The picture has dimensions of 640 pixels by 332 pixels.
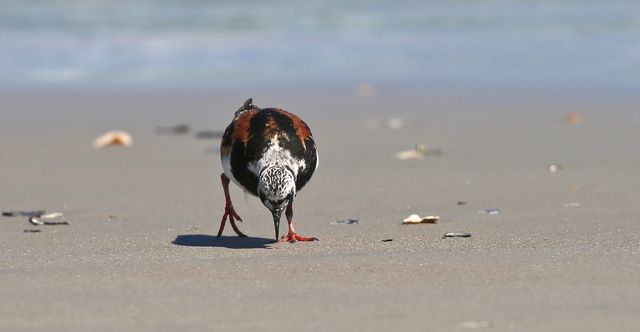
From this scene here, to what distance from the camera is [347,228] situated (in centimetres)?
723

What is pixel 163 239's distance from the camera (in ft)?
22.4

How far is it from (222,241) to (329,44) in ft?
44.7

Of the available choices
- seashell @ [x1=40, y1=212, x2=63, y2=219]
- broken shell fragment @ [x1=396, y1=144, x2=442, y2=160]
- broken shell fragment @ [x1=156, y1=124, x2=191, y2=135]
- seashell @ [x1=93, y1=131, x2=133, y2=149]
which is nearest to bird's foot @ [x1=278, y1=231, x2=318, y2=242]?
seashell @ [x1=40, y1=212, x2=63, y2=219]

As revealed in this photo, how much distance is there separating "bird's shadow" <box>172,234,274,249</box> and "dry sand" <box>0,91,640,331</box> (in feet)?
0.08

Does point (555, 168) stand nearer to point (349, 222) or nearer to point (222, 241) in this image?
point (349, 222)

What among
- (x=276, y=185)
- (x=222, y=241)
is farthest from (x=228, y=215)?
(x=276, y=185)

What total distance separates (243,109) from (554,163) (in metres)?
3.30

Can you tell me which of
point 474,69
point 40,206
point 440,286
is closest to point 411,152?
point 40,206

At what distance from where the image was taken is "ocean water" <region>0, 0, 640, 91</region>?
645 inches

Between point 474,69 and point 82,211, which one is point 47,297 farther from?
point 474,69

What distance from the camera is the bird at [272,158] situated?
6270 millimetres

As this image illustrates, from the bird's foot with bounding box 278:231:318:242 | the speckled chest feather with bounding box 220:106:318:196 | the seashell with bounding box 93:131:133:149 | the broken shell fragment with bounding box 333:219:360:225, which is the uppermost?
the speckled chest feather with bounding box 220:106:318:196

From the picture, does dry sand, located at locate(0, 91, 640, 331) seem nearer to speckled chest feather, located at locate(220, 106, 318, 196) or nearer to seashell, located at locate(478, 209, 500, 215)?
seashell, located at locate(478, 209, 500, 215)

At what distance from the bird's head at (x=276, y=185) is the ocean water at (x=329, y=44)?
8.85 metres
